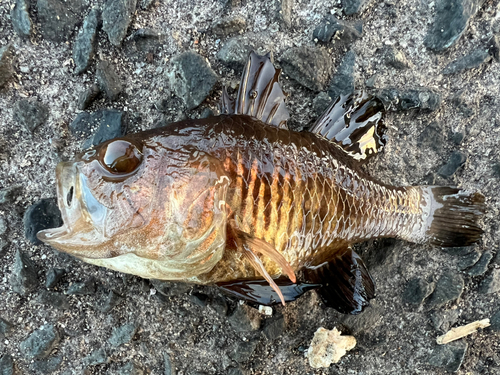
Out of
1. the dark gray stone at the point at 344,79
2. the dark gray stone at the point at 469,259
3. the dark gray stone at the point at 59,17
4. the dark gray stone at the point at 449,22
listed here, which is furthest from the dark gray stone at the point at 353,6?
the dark gray stone at the point at 469,259

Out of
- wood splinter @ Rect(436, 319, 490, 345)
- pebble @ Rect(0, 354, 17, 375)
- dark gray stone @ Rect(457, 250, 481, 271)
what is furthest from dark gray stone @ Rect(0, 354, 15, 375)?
dark gray stone @ Rect(457, 250, 481, 271)

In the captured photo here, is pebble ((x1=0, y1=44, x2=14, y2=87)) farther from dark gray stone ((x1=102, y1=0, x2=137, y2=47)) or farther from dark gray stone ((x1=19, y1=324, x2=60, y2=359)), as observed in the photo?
dark gray stone ((x1=19, y1=324, x2=60, y2=359))

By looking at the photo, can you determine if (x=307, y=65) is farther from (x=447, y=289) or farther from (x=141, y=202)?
(x=447, y=289)

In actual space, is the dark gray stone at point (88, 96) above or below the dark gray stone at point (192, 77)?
below

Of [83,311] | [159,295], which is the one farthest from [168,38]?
[83,311]

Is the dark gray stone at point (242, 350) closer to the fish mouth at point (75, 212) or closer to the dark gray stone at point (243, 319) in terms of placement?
the dark gray stone at point (243, 319)

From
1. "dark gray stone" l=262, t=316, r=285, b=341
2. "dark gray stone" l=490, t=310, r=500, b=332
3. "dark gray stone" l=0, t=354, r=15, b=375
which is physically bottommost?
"dark gray stone" l=0, t=354, r=15, b=375

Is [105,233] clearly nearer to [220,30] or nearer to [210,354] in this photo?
[210,354]
